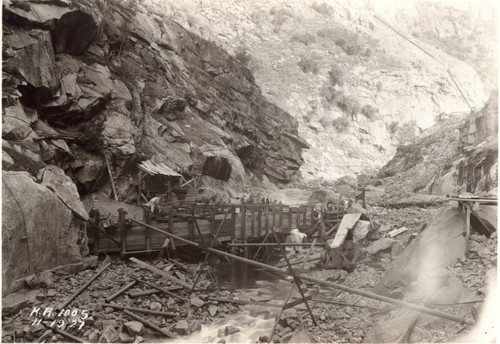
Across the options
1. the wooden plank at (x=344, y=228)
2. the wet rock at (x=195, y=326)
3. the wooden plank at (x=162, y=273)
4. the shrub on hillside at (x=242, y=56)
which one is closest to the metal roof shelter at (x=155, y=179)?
the wooden plank at (x=162, y=273)

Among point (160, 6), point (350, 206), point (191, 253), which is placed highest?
point (160, 6)

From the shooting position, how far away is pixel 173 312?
9086 mm

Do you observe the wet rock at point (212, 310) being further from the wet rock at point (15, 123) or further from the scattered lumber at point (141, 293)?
the wet rock at point (15, 123)

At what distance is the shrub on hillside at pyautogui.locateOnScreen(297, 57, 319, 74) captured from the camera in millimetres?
46250

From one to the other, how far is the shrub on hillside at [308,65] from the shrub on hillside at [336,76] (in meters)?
1.98

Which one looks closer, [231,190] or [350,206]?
[350,206]

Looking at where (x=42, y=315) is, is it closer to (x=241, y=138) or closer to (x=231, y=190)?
(x=231, y=190)

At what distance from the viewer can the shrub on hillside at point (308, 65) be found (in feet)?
152

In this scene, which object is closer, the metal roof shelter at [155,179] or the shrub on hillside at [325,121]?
the metal roof shelter at [155,179]

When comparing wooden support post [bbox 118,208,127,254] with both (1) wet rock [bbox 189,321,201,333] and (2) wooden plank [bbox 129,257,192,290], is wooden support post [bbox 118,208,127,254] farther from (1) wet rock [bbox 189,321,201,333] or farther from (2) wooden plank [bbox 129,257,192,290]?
(1) wet rock [bbox 189,321,201,333]

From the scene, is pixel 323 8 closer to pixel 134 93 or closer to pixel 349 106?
pixel 349 106

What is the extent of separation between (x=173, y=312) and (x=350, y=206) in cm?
1130

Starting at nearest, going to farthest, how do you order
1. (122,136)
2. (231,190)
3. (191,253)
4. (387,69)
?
(191,253) → (122,136) → (231,190) → (387,69)

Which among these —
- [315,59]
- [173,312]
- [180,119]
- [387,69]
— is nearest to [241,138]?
[180,119]
